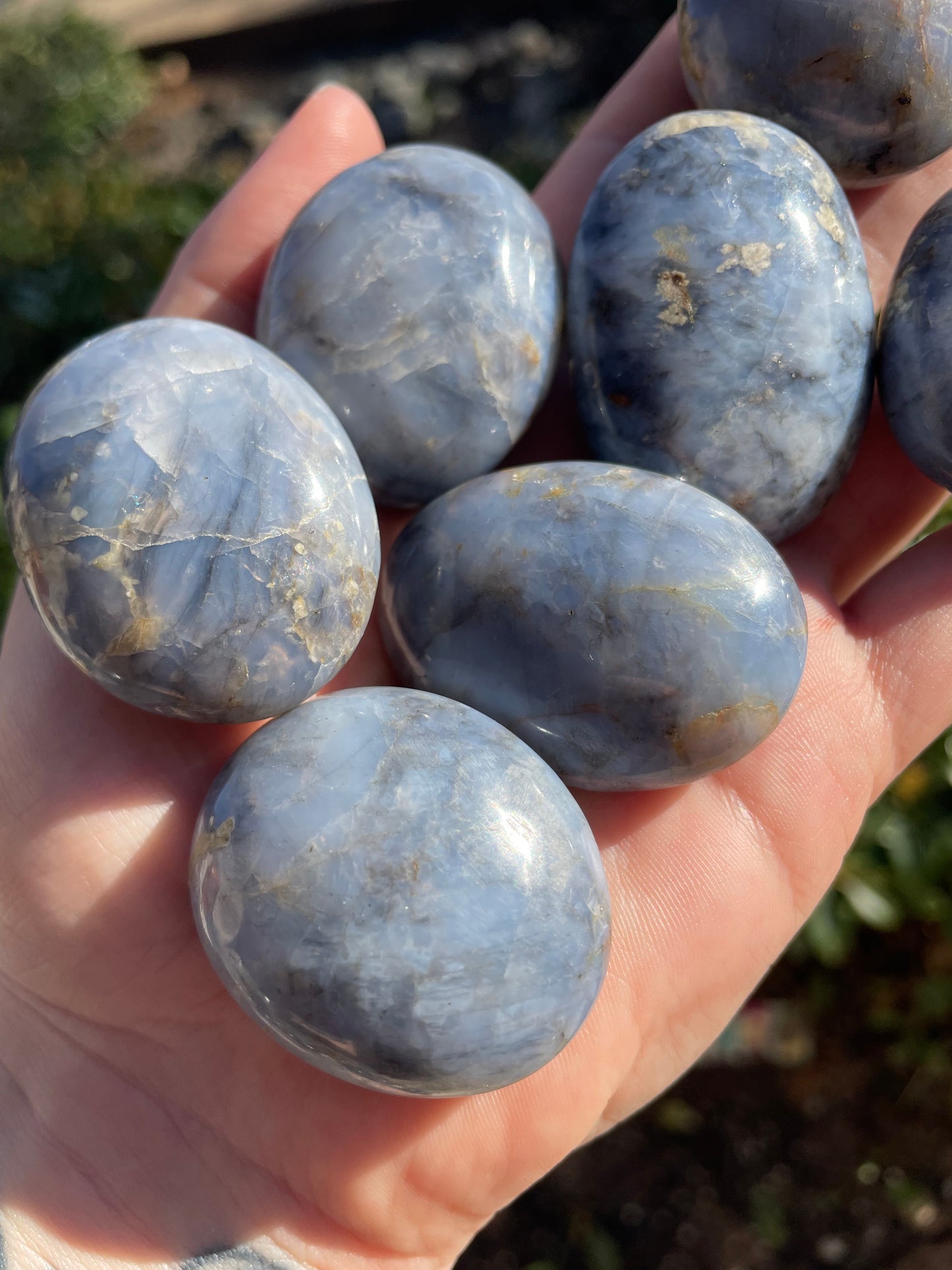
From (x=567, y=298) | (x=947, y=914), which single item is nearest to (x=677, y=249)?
(x=567, y=298)

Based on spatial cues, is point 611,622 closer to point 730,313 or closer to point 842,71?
point 730,313

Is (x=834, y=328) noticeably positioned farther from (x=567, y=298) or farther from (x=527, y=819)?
(x=527, y=819)

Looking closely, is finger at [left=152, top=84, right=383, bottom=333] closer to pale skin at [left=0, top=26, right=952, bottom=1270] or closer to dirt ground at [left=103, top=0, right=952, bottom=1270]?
pale skin at [left=0, top=26, right=952, bottom=1270]

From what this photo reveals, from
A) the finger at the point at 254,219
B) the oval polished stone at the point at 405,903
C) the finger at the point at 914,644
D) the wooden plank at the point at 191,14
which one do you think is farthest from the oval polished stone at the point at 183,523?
the wooden plank at the point at 191,14

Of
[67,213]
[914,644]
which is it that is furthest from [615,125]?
[67,213]

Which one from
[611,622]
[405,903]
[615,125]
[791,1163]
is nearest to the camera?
[405,903]

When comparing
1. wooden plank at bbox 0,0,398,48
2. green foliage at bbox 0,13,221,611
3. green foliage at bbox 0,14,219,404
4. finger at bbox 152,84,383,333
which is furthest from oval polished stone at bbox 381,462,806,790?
wooden plank at bbox 0,0,398,48

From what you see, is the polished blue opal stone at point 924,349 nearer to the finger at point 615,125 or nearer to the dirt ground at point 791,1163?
the finger at point 615,125
